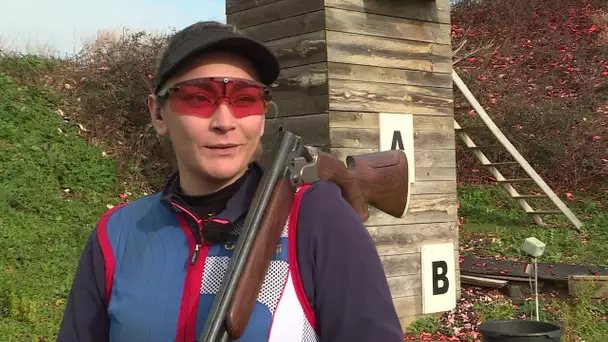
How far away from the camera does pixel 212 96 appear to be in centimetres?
161

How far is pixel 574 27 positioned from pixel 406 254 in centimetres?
1213

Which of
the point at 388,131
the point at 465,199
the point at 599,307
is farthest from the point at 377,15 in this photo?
the point at 465,199

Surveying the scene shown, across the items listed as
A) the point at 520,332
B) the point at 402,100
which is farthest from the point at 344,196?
the point at 402,100

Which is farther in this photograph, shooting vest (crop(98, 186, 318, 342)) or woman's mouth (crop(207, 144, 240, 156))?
woman's mouth (crop(207, 144, 240, 156))

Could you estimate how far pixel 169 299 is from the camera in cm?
154

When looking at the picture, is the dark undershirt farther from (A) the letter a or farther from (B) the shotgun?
(A) the letter a

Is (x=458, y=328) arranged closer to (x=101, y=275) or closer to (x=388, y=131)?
(x=388, y=131)

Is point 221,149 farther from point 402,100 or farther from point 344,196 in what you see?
point 402,100

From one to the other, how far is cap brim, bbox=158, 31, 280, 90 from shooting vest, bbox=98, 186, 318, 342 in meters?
0.33

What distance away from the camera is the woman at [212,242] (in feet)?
4.75

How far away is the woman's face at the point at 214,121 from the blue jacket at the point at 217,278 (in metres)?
0.08

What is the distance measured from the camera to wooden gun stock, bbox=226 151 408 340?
1.43 metres

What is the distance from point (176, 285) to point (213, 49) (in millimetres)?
547

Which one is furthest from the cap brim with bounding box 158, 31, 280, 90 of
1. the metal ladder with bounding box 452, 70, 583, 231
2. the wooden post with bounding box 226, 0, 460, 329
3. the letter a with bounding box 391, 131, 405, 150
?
the metal ladder with bounding box 452, 70, 583, 231
